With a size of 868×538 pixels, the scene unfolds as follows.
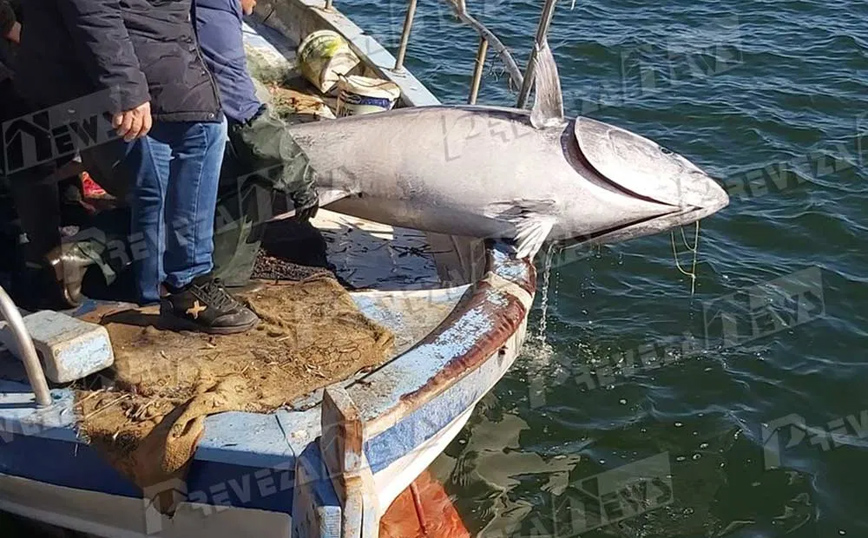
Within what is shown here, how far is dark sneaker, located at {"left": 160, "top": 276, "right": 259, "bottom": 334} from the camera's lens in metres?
4.08

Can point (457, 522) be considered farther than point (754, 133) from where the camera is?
No

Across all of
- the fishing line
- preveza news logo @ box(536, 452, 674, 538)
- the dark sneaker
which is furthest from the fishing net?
the fishing line

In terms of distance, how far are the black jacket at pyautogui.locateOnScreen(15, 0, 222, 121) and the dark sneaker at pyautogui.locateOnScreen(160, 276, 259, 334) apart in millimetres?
712

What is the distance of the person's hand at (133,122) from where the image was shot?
3.44 m

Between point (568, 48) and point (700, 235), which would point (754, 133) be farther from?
point (568, 48)

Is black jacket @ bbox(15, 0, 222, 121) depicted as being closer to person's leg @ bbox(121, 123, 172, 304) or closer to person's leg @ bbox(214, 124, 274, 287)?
person's leg @ bbox(121, 123, 172, 304)

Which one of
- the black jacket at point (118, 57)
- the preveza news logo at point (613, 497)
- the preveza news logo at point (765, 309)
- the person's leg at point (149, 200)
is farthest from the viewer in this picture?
the preveza news logo at point (765, 309)

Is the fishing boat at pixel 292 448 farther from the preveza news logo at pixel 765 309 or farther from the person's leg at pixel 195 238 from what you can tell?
the preveza news logo at pixel 765 309

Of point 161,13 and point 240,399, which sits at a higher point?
point 161,13

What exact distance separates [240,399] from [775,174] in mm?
6380

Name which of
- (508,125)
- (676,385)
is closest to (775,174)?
(676,385)

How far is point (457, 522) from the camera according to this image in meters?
5.18

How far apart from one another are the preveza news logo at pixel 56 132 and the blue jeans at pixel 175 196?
162mm

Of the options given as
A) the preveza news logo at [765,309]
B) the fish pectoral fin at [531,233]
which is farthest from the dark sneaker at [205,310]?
the preveza news logo at [765,309]
